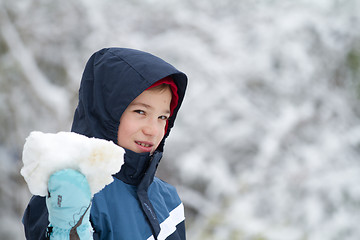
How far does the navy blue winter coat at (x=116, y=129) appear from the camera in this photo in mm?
914

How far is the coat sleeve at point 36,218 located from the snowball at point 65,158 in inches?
5.5

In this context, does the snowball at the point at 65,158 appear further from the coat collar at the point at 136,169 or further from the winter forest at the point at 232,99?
the winter forest at the point at 232,99

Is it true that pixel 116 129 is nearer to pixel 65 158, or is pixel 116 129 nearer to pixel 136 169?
pixel 136 169

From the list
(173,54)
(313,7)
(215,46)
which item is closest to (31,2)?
(173,54)

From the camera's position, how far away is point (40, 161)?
27.0 inches

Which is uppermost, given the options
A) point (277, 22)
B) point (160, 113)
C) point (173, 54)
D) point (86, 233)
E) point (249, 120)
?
point (277, 22)

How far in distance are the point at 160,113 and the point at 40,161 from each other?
1.32 ft

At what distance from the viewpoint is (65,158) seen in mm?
703

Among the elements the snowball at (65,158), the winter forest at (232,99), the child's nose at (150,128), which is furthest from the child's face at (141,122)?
the winter forest at (232,99)

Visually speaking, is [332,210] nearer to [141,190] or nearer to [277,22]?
[277,22]

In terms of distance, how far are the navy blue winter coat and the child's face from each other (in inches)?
0.9

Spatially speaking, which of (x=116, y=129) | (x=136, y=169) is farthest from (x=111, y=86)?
(x=136, y=169)

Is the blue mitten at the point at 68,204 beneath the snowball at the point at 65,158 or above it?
beneath

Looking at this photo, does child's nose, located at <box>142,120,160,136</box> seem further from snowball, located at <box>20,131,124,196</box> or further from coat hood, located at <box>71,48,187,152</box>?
snowball, located at <box>20,131,124,196</box>
